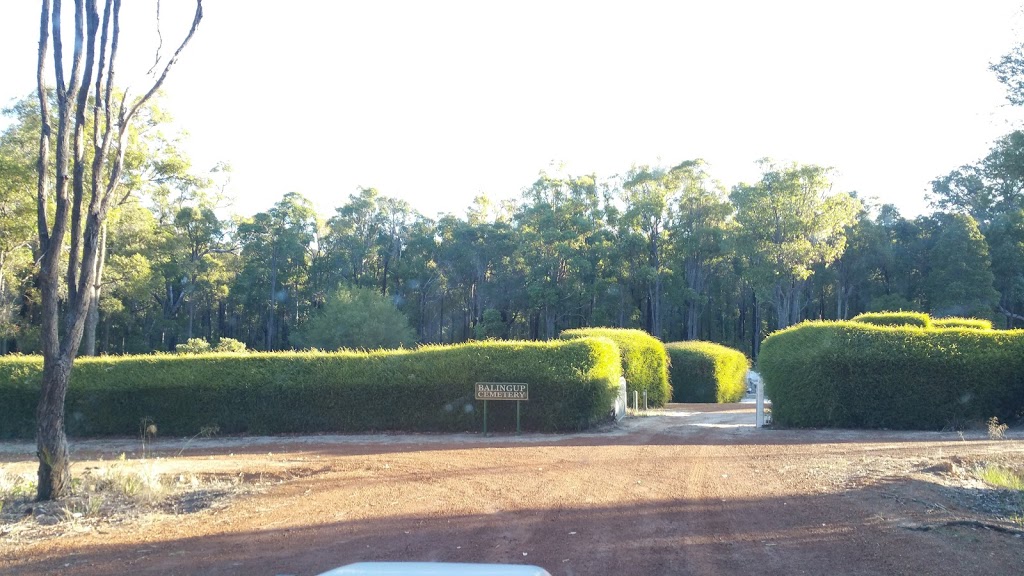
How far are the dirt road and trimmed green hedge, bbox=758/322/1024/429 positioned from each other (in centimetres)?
400

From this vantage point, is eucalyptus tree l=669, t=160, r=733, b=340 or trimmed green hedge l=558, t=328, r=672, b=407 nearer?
trimmed green hedge l=558, t=328, r=672, b=407

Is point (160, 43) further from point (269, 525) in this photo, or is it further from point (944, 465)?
point (944, 465)

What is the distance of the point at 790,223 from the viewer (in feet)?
167

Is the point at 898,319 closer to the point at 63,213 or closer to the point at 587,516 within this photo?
the point at 587,516

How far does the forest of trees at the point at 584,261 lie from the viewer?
5141 centimetres

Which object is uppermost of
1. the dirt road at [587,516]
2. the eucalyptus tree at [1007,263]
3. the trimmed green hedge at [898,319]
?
the eucalyptus tree at [1007,263]

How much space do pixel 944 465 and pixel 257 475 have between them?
10452 mm

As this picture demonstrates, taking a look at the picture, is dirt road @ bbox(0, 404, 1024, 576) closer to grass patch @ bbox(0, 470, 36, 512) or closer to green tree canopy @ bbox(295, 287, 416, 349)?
grass patch @ bbox(0, 470, 36, 512)

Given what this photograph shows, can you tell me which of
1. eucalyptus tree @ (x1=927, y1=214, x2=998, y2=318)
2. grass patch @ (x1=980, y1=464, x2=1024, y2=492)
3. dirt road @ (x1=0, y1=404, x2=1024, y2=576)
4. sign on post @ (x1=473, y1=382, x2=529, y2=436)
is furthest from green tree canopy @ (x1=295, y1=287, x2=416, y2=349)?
grass patch @ (x1=980, y1=464, x2=1024, y2=492)

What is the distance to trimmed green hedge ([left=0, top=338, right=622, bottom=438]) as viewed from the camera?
1953 centimetres

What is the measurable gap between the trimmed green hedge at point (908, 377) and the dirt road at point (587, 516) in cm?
400

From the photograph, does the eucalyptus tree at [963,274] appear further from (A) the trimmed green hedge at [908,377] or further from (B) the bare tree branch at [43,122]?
(B) the bare tree branch at [43,122]

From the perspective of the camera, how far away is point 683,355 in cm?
3925

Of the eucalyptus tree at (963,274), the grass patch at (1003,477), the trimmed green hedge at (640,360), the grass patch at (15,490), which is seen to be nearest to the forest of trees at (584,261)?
the eucalyptus tree at (963,274)
